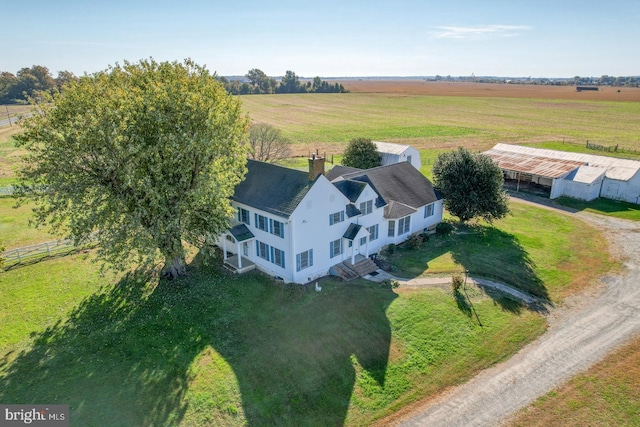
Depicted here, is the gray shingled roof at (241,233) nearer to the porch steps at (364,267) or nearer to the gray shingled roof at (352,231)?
the gray shingled roof at (352,231)

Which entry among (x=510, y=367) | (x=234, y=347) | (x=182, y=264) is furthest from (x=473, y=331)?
(x=182, y=264)

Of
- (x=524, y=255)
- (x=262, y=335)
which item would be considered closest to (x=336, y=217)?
(x=262, y=335)

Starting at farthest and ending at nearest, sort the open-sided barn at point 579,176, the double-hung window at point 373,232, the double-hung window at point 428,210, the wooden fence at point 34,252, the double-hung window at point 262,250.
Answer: the open-sided barn at point 579,176 < the double-hung window at point 428,210 < the double-hung window at point 373,232 < the wooden fence at point 34,252 < the double-hung window at point 262,250

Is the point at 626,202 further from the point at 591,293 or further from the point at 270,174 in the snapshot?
the point at 270,174

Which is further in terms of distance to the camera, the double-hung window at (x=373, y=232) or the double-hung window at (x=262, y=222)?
the double-hung window at (x=373, y=232)

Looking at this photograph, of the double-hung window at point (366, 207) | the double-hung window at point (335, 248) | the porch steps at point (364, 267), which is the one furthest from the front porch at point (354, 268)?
the double-hung window at point (366, 207)

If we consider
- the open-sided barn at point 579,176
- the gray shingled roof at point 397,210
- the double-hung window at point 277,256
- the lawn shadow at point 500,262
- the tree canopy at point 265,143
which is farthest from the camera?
the tree canopy at point 265,143

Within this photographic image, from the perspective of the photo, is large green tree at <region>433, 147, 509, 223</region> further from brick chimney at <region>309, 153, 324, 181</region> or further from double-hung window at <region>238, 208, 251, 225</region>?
double-hung window at <region>238, 208, 251, 225</region>
